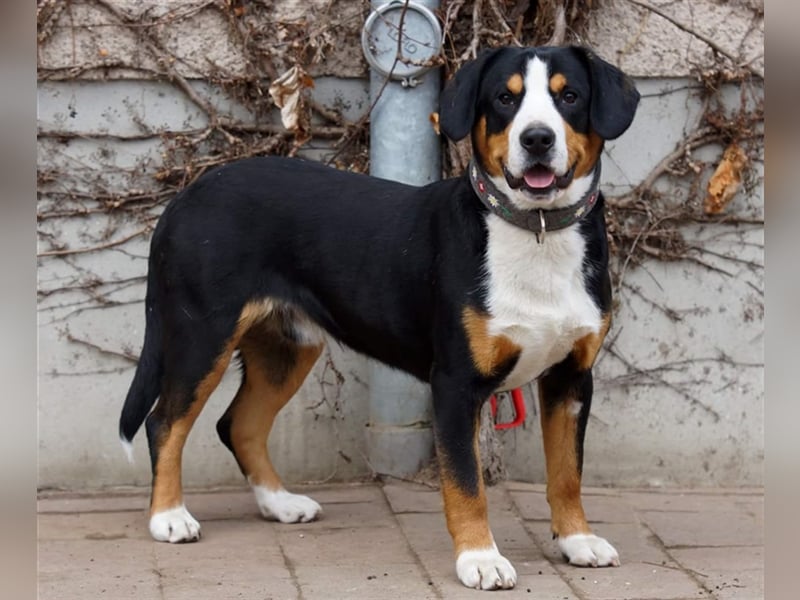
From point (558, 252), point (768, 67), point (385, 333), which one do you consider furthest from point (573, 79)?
point (768, 67)

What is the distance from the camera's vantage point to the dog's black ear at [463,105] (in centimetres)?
375

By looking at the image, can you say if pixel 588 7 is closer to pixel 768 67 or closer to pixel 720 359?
pixel 720 359

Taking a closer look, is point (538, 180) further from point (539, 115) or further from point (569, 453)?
point (569, 453)

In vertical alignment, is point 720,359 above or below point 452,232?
below

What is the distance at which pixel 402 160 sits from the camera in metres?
4.92

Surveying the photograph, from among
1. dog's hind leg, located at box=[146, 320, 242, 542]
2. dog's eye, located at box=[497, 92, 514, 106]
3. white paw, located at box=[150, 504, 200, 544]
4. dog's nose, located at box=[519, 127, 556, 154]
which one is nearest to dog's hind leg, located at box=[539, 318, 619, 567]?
dog's nose, located at box=[519, 127, 556, 154]

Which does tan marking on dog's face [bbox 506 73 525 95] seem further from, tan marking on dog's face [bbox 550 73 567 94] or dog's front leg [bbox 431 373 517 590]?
dog's front leg [bbox 431 373 517 590]

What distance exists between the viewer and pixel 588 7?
5020mm

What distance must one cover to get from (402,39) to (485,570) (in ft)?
7.42

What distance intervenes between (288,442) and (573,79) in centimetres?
218

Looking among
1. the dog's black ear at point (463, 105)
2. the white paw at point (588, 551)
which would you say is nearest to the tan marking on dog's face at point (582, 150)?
the dog's black ear at point (463, 105)

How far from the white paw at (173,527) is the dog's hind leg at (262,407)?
38 centimetres

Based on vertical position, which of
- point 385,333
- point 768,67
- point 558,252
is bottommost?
point 385,333

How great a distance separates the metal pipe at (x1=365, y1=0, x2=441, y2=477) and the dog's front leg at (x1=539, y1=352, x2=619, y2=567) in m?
0.98
